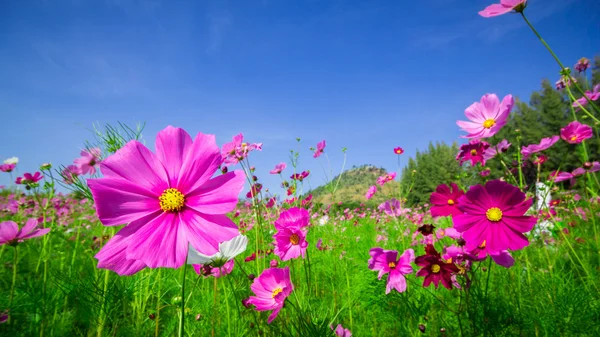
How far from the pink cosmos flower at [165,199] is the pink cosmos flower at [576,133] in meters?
1.78

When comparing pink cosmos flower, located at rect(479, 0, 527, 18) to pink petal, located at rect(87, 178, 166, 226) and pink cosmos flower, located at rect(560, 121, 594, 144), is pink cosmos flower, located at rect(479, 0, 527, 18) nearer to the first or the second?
pink cosmos flower, located at rect(560, 121, 594, 144)

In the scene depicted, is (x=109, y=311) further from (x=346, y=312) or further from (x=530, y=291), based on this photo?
(x=530, y=291)

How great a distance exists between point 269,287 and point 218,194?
1.98 ft

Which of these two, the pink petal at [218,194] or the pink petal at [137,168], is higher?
the pink petal at [137,168]

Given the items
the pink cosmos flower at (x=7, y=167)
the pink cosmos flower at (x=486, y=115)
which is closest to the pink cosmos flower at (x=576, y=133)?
the pink cosmos flower at (x=486, y=115)

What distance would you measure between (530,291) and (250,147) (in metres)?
1.79

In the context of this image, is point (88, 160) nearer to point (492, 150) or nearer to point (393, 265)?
point (393, 265)

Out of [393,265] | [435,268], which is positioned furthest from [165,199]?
[393,265]

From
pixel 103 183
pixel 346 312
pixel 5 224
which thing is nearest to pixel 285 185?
pixel 346 312

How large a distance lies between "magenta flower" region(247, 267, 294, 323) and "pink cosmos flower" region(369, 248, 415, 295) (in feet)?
1.67

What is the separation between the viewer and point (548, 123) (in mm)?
26672

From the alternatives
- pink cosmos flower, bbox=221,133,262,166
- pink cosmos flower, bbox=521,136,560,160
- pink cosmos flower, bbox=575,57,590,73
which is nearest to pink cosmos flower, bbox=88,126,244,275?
pink cosmos flower, bbox=221,133,262,166

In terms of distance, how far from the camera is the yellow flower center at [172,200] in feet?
1.84

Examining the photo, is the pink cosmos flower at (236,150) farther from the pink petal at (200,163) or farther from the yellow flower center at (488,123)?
the yellow flower center at (488,123)
